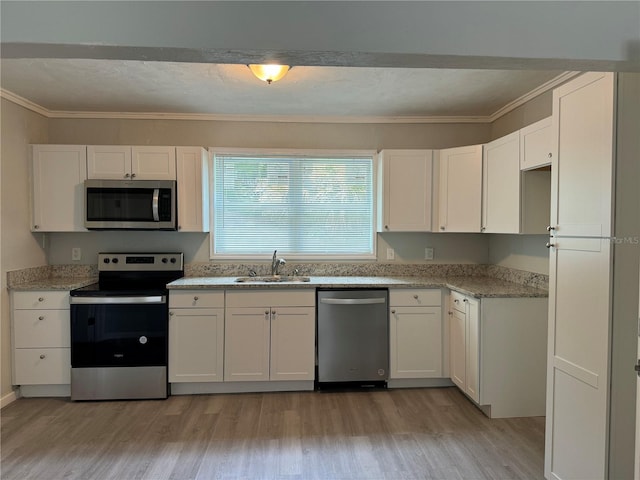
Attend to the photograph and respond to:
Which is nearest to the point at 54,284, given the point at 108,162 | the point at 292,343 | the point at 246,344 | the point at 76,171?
the point at 76,171

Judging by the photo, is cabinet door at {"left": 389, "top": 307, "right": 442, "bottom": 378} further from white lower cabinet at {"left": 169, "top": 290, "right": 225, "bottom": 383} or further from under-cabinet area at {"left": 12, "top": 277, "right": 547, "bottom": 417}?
white lower cabinet at {"left": 169, "top": 290, "right": 225, "bottom": 383}

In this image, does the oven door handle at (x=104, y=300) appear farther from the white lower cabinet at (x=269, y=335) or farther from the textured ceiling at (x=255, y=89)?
the textured ceiling at (x=255, y=89)

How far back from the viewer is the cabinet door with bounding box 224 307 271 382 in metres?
2.99

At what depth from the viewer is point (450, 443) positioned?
2334 millimetres

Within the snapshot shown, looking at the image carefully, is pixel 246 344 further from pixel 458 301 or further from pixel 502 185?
pixel 502 185

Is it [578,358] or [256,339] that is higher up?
[578,358]

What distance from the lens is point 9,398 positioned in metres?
2.86

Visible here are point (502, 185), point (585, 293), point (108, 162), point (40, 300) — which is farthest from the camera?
point (108, 162)

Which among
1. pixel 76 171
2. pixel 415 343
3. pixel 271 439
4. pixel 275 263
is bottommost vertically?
pixel 271 439

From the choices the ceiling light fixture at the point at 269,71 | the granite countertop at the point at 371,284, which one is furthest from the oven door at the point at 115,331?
the ceiling light fixture at the point at 269,71

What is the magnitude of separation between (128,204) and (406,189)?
2.42m

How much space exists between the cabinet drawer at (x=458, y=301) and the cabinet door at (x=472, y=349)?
5cm

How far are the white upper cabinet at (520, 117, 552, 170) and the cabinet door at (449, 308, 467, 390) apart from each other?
47.9 inches

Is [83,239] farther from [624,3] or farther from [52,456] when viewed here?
[624,3]
